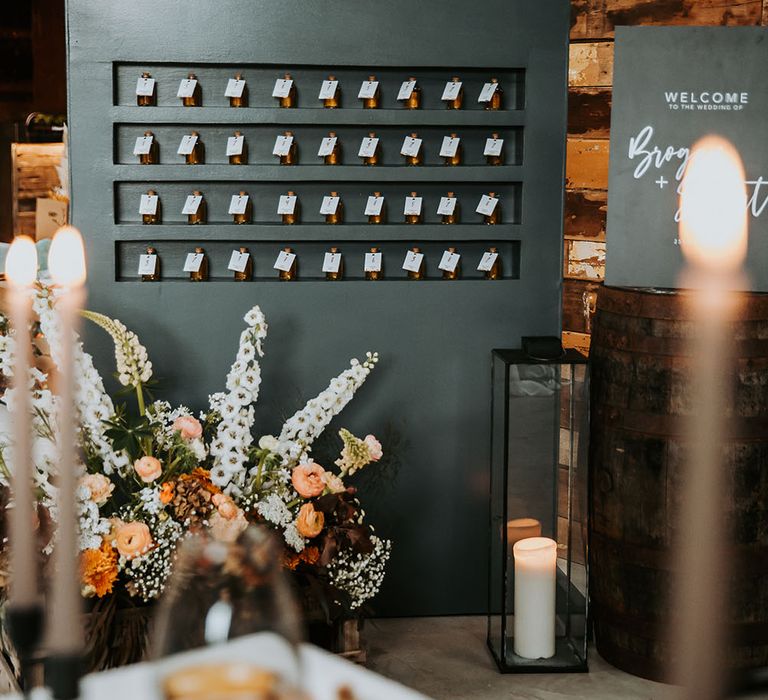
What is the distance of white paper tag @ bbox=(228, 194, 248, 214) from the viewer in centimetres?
313

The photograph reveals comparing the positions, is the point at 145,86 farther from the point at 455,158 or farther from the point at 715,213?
the point at 715,213

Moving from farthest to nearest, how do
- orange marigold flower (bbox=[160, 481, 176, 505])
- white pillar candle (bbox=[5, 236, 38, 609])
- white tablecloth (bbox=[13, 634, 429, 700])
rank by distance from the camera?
1. orange marigold flower (bbox=[160, 481, 176, 505])
2. white tablecloth (bbox=[13, 634, 429, 700])
3. white pillar candle (bbox=[5, 236, 38, 609])

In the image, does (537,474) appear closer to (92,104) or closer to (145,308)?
(145,308)

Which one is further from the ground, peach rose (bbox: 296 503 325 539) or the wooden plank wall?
the wooden plank wall

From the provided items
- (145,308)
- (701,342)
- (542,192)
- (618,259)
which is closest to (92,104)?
(145,308)

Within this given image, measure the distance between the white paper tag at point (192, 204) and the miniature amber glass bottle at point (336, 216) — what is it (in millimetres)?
392

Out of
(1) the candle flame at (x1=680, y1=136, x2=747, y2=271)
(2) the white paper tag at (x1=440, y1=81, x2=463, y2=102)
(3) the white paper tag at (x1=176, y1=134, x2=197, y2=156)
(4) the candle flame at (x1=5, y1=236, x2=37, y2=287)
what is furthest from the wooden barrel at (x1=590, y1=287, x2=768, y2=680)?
(1) the candle flame at (x1=680, y1=136, x2=747, y2=271)

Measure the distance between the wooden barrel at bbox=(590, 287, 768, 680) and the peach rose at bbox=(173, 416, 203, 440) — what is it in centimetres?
108

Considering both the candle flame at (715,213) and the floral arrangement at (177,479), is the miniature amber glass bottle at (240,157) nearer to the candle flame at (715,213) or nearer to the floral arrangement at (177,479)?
the floral arrangement at (177,479)

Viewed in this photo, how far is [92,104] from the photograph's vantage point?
3.03m

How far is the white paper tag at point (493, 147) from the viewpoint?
319cm

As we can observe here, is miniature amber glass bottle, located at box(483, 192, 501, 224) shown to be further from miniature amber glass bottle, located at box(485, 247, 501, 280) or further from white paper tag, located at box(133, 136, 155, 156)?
white paper tag, located at box(133, 136, 155, 156)

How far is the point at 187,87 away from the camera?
3.06m

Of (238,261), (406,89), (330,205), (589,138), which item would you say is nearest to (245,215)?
(238,261)
